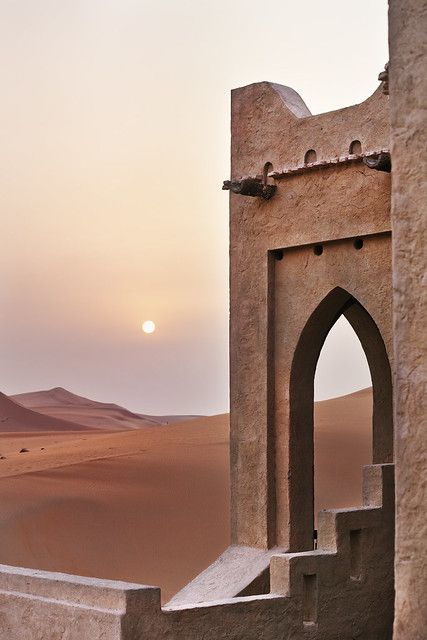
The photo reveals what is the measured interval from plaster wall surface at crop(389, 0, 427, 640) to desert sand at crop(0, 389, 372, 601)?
11.5m

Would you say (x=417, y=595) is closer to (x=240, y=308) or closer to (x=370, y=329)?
(x=240, y=308)

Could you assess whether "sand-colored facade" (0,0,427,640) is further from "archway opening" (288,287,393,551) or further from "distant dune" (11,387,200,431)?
"distant dune" (11,387,200,431)

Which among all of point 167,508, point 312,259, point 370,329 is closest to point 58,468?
point 167,508

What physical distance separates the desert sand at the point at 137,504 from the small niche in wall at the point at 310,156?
8.28 metres

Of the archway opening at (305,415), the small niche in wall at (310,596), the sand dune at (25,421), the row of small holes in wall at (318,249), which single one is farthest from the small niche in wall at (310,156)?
the sand dune at (25,421)

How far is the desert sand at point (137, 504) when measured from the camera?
20.8 metres

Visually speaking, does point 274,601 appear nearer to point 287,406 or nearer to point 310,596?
point 310,596

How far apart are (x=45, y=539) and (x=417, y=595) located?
14.8 metres

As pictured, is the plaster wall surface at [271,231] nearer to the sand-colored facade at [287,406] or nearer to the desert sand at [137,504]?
the sand-colored facade at [287,406]

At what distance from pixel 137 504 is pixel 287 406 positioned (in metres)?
11.4

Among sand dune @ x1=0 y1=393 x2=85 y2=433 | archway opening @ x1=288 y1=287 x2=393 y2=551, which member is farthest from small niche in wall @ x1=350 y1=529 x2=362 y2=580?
sand dune @ x1=0 y1=393 x2=85 y2=433

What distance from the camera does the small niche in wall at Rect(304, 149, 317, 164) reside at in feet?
43.0

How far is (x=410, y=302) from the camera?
8023 millimetres

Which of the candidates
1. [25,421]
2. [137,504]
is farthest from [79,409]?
[137,504]
